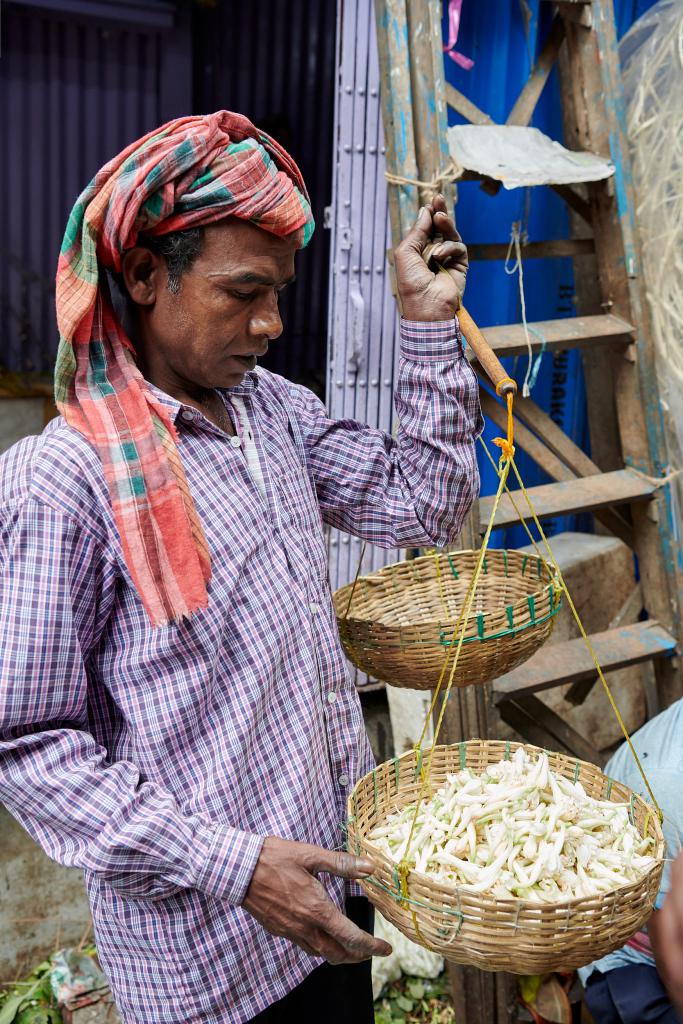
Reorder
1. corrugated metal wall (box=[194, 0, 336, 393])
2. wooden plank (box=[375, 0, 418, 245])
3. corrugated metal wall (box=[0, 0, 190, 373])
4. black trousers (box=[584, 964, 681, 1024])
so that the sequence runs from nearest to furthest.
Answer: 1. black trousers (box=[584, 964, 681, 1024])
2. wooden plank (box=[375, 0, 418, 245])
3. corrugated metal wall (box=[0, 0, 190, 373])
4. corrugated metal wall (box=[194, 0, 336, 393])

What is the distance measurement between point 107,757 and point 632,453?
7.08ft

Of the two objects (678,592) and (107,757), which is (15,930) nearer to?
(107,757)

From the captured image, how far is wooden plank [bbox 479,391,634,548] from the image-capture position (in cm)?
316

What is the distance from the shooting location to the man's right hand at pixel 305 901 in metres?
1.60

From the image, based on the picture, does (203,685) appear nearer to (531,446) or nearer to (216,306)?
(216,306)

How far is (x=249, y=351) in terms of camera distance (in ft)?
5.85

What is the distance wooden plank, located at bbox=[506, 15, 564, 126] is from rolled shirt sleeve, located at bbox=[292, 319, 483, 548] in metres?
1.51

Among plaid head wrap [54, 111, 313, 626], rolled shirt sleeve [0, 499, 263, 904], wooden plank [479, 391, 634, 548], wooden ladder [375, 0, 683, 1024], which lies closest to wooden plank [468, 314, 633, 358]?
wooden ladder [375, 0, 683, 1024]

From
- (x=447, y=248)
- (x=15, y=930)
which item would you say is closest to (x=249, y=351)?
(x=447, y=248)

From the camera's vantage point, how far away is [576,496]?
122 inches

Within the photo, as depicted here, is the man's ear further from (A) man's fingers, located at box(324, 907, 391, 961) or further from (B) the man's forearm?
(A) man's fingers, located at box(324, 907, 391, 961)

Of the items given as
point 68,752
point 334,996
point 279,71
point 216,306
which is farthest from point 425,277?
point 279,71

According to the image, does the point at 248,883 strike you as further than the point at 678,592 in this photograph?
No

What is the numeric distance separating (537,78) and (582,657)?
181 cm
